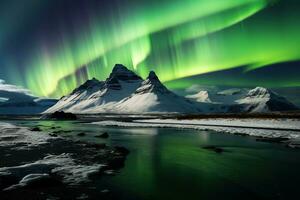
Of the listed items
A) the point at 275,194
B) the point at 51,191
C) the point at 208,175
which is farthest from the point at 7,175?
the point at 275,194

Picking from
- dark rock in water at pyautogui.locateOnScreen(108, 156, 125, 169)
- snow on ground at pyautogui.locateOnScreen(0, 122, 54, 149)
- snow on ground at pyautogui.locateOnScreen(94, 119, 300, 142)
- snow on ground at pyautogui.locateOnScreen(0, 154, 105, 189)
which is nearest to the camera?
snow on ground at pyautogui.locateOnScreen(0, 154, 105, 189)

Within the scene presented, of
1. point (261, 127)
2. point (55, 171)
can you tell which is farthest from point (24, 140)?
point (261, 127)

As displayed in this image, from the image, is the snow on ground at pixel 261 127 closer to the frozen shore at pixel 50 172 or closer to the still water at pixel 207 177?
the still water at pixel 207 177

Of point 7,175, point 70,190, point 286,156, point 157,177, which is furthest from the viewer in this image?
point 286,156

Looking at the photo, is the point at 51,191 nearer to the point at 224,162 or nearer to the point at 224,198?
the point at 224,198

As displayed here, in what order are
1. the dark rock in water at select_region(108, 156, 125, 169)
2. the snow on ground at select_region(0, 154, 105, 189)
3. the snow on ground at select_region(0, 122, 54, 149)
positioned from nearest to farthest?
the snow on ground at select_region(0, 154, 105, 189), the dark rock in water at select_region(108, 156, 125, 169), the snow on ground at select_region(0, 122, 54, 149)

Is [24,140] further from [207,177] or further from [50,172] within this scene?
[207,177]

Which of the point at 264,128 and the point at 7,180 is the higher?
the point at 264,128

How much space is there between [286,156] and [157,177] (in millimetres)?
12811

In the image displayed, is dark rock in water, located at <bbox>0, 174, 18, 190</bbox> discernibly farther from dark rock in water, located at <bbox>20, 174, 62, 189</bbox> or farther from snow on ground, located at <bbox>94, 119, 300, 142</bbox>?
snow on ground, located at <bbox>94, 119, 300, 142</bbox>

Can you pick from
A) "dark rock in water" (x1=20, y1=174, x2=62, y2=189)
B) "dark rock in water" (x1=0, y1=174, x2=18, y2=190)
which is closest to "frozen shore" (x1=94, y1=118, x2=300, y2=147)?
"dark rock in water" (x1=20, y1=174, x2=62, y2=189)

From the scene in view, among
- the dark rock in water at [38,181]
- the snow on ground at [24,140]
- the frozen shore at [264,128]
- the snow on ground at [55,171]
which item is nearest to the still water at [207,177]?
the snow on ground at [55,171]

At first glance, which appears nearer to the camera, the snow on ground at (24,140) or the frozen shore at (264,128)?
the snow on ground at (24,140)

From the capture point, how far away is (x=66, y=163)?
21.3 metres
